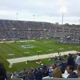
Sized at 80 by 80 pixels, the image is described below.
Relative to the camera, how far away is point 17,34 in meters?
72.1

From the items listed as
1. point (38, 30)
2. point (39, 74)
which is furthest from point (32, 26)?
point (39, 74)

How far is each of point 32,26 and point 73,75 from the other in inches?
3065

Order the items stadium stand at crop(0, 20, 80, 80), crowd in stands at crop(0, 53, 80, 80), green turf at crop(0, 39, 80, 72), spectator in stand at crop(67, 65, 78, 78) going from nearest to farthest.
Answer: crowd in stands at crop(0, 53, 80, 80) → spectator in stand at crop(67, 65, 78, 78) → green turf at crop(0, 39, 80, 72) → stadium stand at crop(0, 20, 80, 80)

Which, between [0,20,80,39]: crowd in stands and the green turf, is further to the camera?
[0,20,80,39]: crowd in stands

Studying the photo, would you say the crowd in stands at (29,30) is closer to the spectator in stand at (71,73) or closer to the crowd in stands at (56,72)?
the crowd in stands at (56,72)

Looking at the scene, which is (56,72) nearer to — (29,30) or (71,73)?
(71,73)

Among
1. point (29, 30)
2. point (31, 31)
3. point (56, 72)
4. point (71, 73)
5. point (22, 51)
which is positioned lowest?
point (22, 51)

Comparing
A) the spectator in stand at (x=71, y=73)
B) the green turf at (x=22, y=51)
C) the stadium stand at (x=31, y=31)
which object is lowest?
the green turf at (x=22, y=51)

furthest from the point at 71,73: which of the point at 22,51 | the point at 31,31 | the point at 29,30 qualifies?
the point at 31,31

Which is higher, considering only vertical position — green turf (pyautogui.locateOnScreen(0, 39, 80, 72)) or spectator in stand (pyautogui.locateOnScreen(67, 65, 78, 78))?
spectator in stand (pyautogui.locateOnScreen(67, 65, 78, 78))

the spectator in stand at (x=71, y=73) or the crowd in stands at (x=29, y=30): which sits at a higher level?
the spectator in stand at (x=71, y=73)

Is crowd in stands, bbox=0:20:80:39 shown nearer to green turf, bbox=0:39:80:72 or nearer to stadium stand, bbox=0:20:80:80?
stadium stand, bbox=0:20:80:80

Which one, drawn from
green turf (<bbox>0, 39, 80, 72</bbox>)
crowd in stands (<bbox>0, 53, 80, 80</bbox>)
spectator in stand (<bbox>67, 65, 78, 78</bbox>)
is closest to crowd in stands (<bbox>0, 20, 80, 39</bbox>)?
green turf (<bbox>0, 39, 80, 72</bbox>)

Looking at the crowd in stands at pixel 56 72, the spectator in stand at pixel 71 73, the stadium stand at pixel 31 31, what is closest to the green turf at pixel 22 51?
the crowd in stands at pixel 56 72
